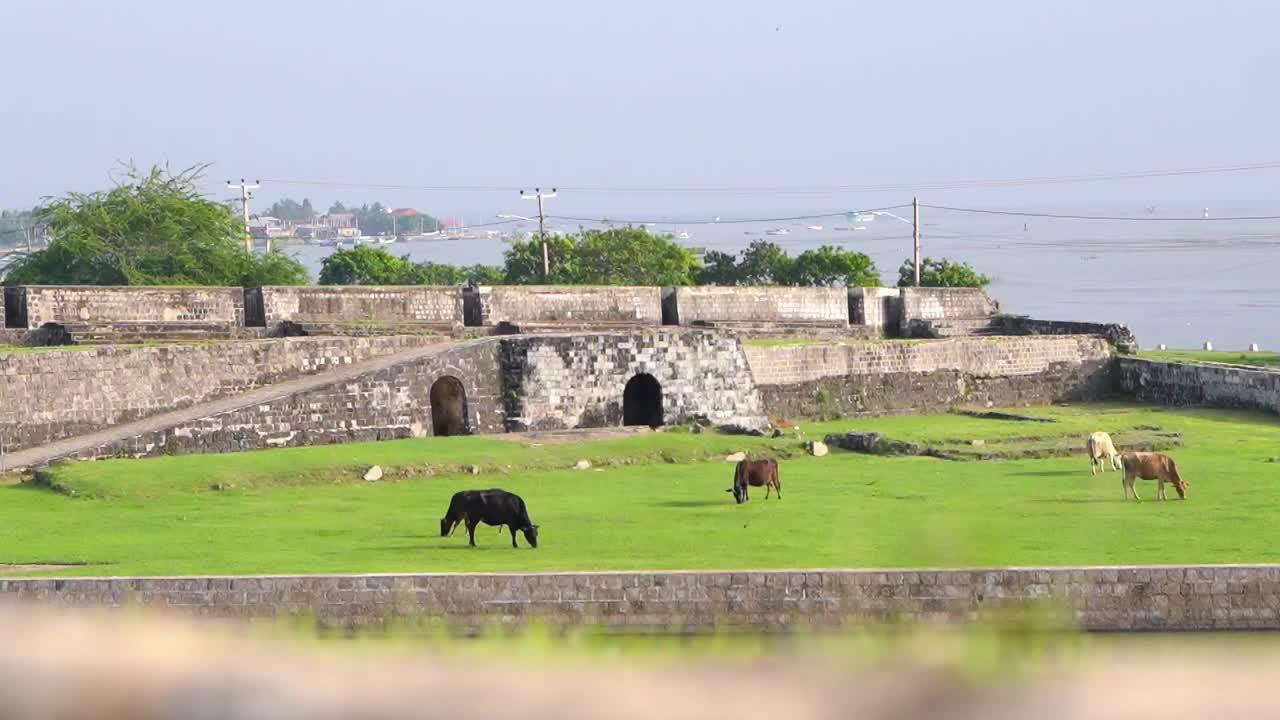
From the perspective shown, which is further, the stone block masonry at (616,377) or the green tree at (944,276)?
the green tree at (944,276)

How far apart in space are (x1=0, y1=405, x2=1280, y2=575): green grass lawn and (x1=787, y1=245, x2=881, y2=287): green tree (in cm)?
2346

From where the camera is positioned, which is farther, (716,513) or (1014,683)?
(716,513)

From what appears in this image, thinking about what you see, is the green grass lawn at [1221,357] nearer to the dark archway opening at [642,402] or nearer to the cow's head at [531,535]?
the dark archway opening at [642,402]

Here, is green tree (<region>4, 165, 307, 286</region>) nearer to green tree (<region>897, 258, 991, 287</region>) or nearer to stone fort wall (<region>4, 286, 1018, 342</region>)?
stone fort wall (<region>4, 286, 1018, 342</region>)

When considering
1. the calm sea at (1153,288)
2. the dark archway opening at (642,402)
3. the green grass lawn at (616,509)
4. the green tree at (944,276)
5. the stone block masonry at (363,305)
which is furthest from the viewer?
the calm sea at (1153,288)

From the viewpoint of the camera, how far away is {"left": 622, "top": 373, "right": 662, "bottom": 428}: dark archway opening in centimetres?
2914

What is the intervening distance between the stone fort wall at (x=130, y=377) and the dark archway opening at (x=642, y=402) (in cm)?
438

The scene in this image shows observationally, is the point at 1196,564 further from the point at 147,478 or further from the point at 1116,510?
the point at 147,478

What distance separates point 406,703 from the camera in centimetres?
220

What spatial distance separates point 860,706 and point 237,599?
43.6 ft

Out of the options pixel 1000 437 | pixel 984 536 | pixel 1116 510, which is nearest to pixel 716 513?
pixel 1116 510

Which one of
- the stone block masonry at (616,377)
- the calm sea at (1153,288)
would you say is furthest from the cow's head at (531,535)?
the calm sea at (1153,288)

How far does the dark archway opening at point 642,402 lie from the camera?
29.1 meters

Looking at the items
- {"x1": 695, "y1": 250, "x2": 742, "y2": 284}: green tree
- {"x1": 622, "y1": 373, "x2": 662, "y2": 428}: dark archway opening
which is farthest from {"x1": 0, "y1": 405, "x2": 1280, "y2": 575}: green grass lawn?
{"x1": 695, "y1": 250, "x2": 742, "y2": 284}: green tree
